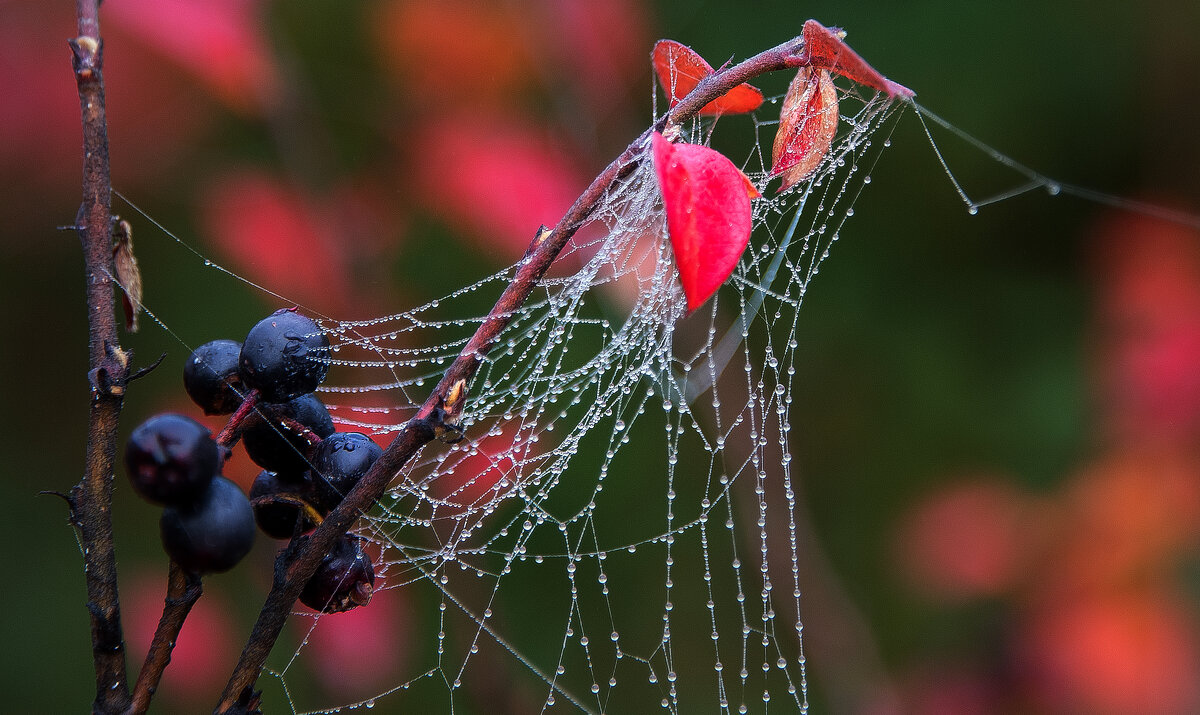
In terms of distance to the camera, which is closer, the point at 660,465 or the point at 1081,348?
the point at 1081,348

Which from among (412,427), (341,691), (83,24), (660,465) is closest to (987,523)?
(660,465)

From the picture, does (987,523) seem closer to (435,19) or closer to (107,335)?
(435,19)

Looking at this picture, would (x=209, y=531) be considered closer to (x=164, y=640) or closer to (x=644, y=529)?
(x=164, y=640)

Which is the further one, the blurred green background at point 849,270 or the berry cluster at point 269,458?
the blurred green background at point 849,270

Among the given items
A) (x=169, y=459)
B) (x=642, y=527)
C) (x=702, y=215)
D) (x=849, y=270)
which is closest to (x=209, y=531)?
(x=169, y=459)

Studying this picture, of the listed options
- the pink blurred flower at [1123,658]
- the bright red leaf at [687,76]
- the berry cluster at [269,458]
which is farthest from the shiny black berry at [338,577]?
the pink blurred flower at [1123,658]

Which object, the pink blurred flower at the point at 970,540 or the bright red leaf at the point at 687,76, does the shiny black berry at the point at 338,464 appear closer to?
the bright red leaf at the point at 687,76

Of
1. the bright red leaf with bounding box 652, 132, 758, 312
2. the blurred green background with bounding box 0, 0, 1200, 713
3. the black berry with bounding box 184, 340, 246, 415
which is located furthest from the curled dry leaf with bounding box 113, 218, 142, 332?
the blurred green background with bounding box 0, 0, 1200, 713
